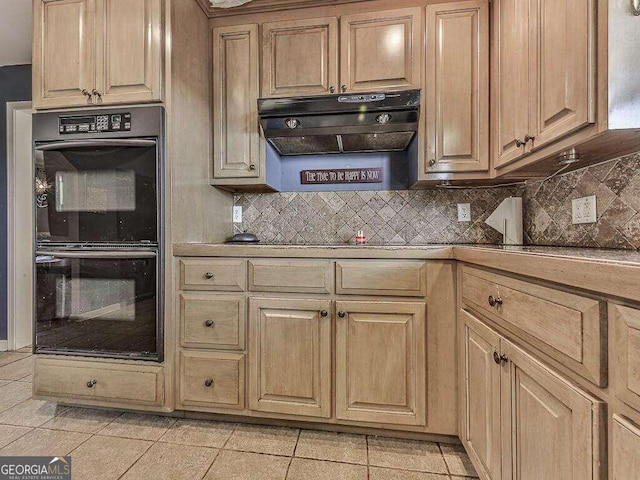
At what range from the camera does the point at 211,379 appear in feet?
5.25

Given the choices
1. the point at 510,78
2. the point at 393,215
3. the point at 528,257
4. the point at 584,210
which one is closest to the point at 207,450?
the point at 528,257

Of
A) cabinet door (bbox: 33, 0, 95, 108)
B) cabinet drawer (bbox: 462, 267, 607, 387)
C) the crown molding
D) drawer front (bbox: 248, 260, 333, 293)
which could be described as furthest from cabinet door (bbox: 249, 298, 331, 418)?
the crown molding

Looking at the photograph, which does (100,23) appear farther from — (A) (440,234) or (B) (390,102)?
(A) (440,234)

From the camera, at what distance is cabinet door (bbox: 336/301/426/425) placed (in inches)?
57.5

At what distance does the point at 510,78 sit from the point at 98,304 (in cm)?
235

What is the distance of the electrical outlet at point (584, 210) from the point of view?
132 centimetres

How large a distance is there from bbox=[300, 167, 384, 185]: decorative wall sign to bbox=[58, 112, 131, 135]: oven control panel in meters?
1.10

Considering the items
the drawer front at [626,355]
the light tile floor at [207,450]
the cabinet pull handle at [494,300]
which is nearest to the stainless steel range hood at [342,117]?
the cabinet pull handle at [494,300]

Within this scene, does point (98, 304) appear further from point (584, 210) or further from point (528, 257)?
point (584, 210)

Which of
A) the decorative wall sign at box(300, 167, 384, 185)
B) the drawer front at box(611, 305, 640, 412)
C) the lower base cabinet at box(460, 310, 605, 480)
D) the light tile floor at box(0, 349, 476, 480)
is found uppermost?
the decorative wall sign at box(300, 167, 384, 185)

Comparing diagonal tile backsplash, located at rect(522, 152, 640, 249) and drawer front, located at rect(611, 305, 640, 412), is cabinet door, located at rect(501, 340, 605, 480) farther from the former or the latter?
diagonal tile backsplash, located at rect(522, 152, 640, 249)

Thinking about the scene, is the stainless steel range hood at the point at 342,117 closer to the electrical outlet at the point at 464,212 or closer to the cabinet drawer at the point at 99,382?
the electrical outlet at the point at 464,212

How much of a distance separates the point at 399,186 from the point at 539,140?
94 centimetres

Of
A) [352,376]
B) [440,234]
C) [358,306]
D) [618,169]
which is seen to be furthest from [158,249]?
[618,169]
